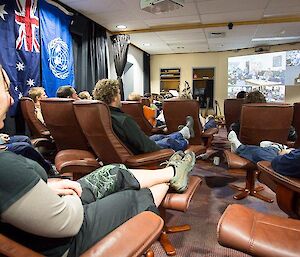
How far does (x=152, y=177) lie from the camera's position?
1.57 meters

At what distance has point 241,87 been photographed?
349 inches

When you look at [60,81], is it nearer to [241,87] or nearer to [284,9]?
[284,9]

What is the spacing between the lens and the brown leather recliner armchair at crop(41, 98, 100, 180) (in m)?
2.17

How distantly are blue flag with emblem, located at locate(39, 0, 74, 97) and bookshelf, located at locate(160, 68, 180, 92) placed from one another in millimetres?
5161

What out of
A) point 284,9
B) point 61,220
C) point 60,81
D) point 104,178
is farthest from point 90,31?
point 61,220

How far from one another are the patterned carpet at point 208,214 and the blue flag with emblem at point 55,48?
102 inches

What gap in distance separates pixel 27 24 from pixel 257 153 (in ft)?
11.0

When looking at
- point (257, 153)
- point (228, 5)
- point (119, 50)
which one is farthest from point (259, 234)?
point (119, 50)

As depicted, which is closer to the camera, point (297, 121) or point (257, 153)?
point (257, 153)

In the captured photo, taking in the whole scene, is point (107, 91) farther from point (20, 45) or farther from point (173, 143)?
point (20, 45)

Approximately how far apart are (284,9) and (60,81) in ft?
13.5

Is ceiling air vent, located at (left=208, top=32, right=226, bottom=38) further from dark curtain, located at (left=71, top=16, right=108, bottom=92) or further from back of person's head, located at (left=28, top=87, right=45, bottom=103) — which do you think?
back of person's head, located at (left=28, top=87, right=45, bottom=103)

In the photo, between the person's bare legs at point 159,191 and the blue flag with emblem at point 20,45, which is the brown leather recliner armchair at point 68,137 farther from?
the blue flag with emblem at point 20,45

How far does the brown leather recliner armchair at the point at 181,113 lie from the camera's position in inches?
132
